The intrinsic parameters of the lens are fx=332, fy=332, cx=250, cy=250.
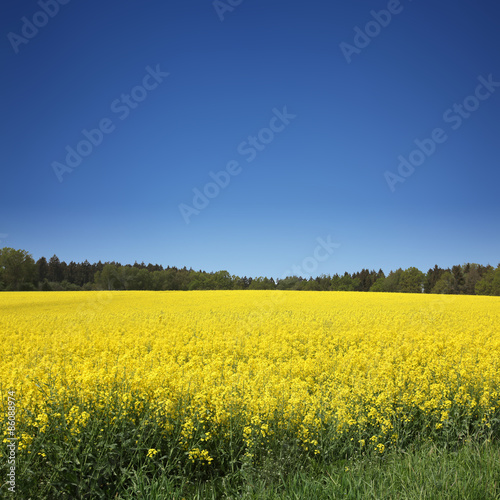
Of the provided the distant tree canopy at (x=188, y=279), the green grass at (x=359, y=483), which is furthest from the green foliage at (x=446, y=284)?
the green grass at (x=359, y=483)

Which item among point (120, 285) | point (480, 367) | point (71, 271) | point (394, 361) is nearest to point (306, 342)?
point (394, 361)

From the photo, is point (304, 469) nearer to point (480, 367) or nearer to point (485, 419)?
point (485, 419)

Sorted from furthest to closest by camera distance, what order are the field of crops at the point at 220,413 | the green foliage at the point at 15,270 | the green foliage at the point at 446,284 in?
1. the green foliage at the point at 446,284
2. the green foliage at the point at 15,270
3. the field of crops at the point at 220,413

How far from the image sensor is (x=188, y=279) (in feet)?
265

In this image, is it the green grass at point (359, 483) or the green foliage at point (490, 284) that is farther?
the green foliage at point (490, 284)

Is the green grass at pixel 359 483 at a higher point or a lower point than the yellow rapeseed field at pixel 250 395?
lower

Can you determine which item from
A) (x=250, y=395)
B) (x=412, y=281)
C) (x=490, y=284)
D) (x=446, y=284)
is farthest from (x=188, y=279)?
(x=250, y=395)

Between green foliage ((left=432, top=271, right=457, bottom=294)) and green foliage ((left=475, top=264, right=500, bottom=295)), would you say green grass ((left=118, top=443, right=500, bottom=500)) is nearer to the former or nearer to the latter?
green foliage ((left=475, top=264, right=500, bottom=295))

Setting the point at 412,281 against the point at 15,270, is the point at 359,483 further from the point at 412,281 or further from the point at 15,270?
the point at 412,281

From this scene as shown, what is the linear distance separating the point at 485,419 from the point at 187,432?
504 centimetres

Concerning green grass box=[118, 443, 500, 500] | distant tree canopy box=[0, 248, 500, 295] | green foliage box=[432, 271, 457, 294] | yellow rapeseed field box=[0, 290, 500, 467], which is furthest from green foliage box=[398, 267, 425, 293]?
green grass box=[118, 443, 500, 500]

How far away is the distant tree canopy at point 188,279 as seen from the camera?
61844 mm

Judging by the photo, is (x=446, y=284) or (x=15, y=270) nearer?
(x=15, y=270)

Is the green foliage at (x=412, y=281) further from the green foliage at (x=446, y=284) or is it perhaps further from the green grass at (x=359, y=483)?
the green grass at (x=359, y=483)
